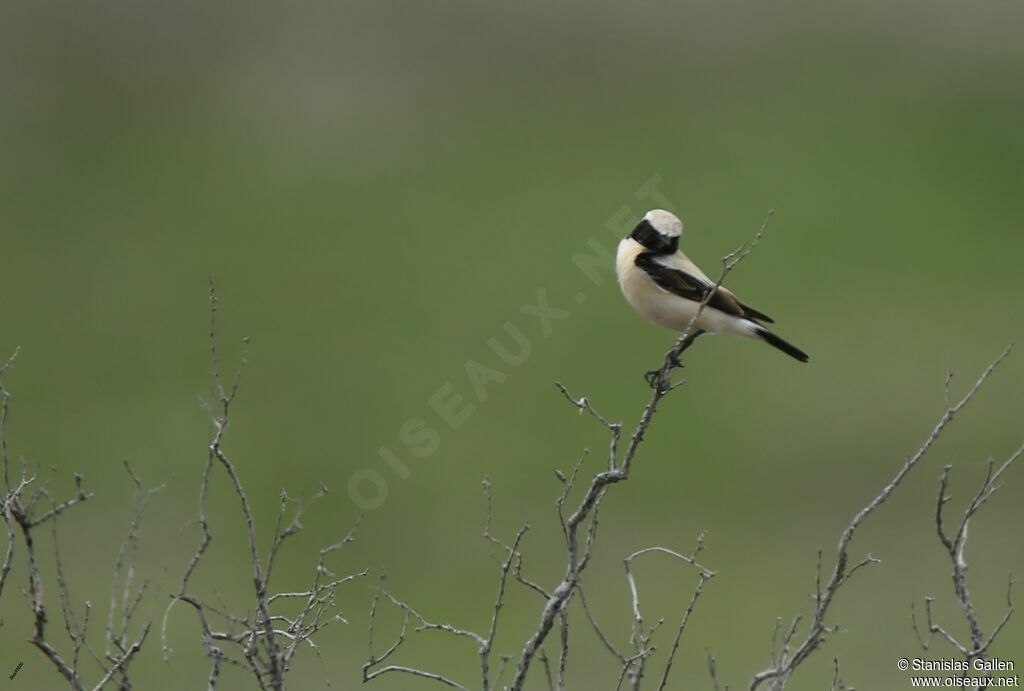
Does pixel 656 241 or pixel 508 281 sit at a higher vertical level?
pixel 508 281

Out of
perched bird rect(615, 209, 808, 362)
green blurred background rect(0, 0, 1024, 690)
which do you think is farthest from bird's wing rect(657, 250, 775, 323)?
green blurred background rect(0, 0, 1024, 690)

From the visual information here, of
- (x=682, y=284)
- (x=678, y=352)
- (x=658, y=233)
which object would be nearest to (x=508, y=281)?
(x=658, y=233)

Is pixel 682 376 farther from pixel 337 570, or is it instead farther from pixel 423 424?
pixel 337 570

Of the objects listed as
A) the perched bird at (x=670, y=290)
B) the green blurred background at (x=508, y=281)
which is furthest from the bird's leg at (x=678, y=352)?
the green blurred background at (x=508, y=281)

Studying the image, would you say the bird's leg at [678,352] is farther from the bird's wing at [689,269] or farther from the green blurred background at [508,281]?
the green blurred background at [508,281]

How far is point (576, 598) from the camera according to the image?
738 inches

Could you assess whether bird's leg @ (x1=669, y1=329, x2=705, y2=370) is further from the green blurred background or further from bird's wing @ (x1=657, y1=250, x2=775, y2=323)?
the green blurred background

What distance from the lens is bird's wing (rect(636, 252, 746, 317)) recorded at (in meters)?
7.92

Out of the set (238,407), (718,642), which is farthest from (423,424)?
(718,642)

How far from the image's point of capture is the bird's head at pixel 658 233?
26.8 feet

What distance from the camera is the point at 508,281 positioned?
2691cm

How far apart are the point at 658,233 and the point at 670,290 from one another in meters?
0.42

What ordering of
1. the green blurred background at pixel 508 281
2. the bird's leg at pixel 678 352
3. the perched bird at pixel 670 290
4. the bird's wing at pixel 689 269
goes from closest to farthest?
the bird's leg at pixel 678 352
the perched bird at pixel 670 290
the bird's wing at pixel 689 269
the green blurred background at pixel 508 281

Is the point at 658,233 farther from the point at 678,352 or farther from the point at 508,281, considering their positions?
the point at 508,281
